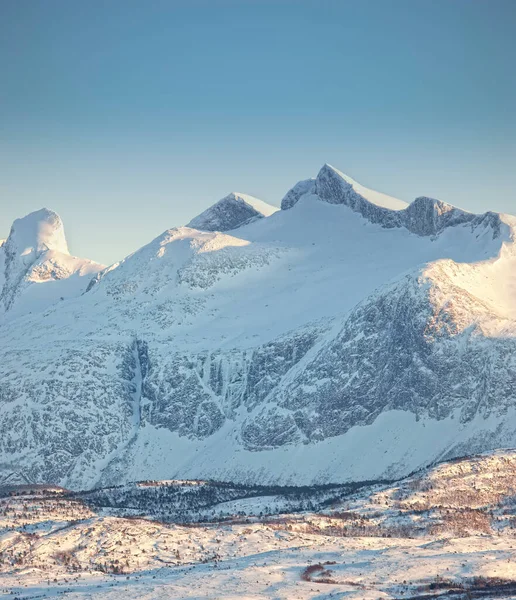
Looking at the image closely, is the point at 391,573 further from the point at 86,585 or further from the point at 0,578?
the point at 0,578

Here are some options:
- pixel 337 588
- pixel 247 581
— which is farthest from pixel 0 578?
pixel 337 588

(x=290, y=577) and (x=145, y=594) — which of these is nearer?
(x=145, y=594)

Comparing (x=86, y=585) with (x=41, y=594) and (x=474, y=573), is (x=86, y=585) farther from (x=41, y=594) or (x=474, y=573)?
(x=474, y=573)

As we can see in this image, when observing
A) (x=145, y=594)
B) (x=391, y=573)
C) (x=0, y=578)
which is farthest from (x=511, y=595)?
(x=0, y=578)

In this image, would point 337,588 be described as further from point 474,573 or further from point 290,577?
point 474,573

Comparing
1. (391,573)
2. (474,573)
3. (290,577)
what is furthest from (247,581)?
(474,573)

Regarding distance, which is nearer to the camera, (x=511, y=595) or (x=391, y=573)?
(x=511, y=595)

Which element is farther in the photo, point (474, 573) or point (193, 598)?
point (474, 573)

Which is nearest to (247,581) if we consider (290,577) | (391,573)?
(290,577)
